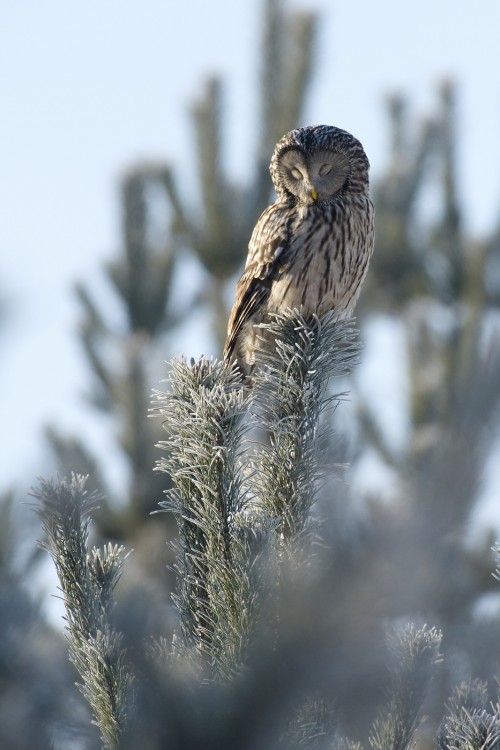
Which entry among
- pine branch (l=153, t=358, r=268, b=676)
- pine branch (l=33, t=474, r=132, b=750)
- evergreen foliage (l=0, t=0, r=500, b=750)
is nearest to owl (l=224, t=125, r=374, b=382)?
evergreen foliage (l=0, t=0, r=500, b=750)

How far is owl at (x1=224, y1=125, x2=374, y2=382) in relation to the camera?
4.48 m

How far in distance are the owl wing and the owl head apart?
0.13 metres

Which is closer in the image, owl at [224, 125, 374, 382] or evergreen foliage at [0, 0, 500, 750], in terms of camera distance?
evergreen foliage at [0, 0, 500, 750]

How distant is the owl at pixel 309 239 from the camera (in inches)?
177

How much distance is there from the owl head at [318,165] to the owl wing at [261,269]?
13cm

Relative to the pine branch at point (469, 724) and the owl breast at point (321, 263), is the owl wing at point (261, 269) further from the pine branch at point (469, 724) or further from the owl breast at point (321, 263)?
the pine branch at point (469, 724)

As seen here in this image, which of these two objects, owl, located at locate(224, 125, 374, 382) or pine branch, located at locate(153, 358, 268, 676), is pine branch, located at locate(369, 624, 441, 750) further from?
owl, located at locate(224, 125, 374, 382)

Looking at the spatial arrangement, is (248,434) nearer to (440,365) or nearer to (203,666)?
(203,666)

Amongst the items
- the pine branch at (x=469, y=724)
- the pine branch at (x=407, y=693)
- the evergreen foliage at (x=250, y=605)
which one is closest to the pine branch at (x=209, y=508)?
the evergreen foliage at (x=250, y=605)

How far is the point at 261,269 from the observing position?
182 inches

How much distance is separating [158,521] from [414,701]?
20.9ft

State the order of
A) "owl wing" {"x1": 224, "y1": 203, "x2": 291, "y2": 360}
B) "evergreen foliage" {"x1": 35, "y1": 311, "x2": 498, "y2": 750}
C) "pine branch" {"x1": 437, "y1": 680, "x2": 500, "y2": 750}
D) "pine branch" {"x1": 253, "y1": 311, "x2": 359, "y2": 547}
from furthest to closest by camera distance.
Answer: "owl wing" {"x1": 224, "y1": 203, "x2": 291, "y2": 360}, "pine branch" {"x1": 253, "y1": 311, "x2": 359, "y2": 547}, "pine branch" {"x1": 437, "y1": 680, "x2": 500, "y2": 750}, "evergreen foliage" {"x1": 35, "y1": 311, "x2": 498, "y2": 750}

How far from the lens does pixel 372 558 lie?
1.65 m

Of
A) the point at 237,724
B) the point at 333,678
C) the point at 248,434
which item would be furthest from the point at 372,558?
the point at 248,434
